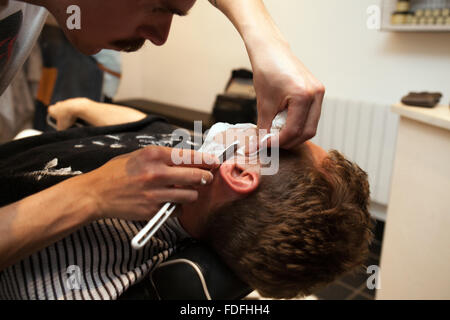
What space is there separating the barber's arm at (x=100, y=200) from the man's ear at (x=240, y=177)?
123mm

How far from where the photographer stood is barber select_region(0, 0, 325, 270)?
68 centimetres

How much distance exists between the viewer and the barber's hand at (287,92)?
73 centimetres

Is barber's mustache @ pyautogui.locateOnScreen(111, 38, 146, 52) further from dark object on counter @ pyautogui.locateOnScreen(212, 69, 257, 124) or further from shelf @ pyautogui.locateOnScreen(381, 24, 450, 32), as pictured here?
shelf @ pyautogui.locateOnScreen(381, 24, 450, 32)

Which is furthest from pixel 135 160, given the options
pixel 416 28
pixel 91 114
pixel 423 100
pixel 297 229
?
pixel 416 28

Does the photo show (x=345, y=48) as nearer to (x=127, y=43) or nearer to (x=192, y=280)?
(x=127, y=43)

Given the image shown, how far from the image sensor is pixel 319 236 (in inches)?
30.9

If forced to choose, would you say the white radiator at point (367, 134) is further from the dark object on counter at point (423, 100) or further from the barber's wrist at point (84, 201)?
the barber's wrist at point (84, 201)

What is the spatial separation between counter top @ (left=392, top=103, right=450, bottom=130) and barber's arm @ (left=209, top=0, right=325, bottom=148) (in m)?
0.74

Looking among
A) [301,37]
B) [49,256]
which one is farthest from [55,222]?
[301,37]

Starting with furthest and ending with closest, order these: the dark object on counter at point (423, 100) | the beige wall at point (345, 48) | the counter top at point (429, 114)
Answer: the beige wall at point (345, 48)
the dark object on counter at point (423, 100)
the counter top at point (429, 114)

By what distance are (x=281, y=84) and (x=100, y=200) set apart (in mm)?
411

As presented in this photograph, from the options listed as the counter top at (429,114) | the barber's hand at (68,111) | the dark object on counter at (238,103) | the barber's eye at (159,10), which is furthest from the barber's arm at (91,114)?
the counter top at (429,114)

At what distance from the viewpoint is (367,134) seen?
2457 mm

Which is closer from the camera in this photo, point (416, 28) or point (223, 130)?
point (223, 130)
